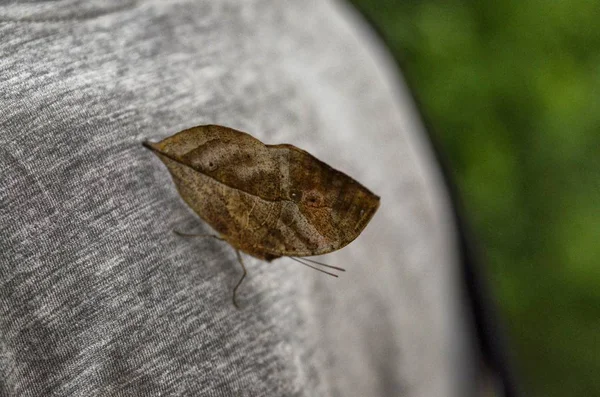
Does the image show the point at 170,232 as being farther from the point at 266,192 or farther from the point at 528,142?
the point at 528,142

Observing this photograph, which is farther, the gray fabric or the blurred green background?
the blurred green background

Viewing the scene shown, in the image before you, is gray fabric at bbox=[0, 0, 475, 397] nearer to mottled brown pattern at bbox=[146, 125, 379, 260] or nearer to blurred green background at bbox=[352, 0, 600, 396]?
mottled brown pattern at bbox=[146, 125, 379, 260]

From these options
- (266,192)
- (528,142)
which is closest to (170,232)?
(266,192)

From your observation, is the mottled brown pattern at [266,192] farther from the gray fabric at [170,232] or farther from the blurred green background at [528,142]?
the blurred green background at [528,142]

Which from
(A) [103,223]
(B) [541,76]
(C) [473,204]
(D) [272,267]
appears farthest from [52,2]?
(B) [541,76]

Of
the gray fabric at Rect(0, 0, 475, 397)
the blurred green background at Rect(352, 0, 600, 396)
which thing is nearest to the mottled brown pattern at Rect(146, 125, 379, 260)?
the gray fabric at Rect(0, 0, 475, 397)

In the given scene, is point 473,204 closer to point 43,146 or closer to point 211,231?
point 211,231

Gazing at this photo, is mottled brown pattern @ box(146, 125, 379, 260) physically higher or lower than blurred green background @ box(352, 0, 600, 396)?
lower
